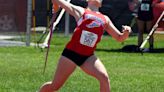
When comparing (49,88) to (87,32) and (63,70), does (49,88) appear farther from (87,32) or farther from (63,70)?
(87,32)

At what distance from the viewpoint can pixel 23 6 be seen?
24.6 meters

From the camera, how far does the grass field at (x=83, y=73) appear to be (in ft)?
35.1

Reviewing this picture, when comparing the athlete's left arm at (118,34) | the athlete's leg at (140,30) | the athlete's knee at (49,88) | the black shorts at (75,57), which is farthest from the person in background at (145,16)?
→ the black shorts at (75,57)

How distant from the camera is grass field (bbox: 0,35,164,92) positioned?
1071 cm

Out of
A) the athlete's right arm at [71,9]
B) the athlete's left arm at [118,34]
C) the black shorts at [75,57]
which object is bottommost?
the black shorts at [75,57]

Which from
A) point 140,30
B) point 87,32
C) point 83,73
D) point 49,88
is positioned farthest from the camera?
point 140,30

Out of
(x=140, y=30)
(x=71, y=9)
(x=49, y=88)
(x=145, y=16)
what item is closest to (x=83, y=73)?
(x=49, y=88)

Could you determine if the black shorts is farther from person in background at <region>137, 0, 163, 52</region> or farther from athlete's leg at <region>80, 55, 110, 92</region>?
person in background at <region>137, 0, 163, 52</region>

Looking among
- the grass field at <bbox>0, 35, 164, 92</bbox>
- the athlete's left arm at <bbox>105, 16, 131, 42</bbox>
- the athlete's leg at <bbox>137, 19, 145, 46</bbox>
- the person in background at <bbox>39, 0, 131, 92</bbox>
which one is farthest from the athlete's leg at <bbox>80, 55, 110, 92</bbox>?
the athlete's leg at <bbox>137, 19, 145, 46</bbox>

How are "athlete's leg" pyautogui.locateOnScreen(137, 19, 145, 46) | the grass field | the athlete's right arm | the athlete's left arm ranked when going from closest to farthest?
1. the athlete's right arm
2. the athlete's left arm
3. the grass field
4. "athlete's leg" pyautogui.locateOnScreen(137, 19, 145, 46)

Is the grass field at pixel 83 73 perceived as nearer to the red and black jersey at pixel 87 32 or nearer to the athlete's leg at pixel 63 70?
the athlete's leg at pixel 63 70

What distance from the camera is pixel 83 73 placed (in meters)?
12.6

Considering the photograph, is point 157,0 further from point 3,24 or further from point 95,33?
point 95,33

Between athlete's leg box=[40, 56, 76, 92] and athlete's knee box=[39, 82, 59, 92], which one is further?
athlete's knee box=[39, 82, 59, 92]
